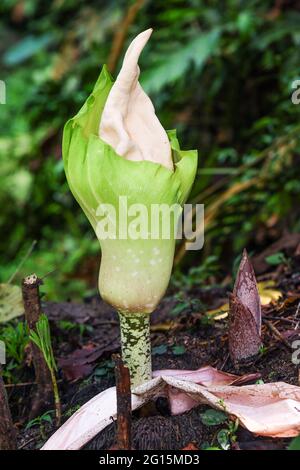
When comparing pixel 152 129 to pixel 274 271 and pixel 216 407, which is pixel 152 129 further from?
pixel 274 271

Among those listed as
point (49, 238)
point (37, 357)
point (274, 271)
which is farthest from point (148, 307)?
point (49, 238)

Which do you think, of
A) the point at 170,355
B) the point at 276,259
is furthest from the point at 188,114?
the point at 170,355

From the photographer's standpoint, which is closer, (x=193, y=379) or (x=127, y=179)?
(x=127, y=179)

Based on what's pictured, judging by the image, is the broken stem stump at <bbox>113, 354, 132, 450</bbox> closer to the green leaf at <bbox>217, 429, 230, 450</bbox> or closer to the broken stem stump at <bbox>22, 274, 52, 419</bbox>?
the green leaf at <bbox>217, 429, 230, 450</bbox>

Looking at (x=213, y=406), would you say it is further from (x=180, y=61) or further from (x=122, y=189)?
(x=180, y=61)

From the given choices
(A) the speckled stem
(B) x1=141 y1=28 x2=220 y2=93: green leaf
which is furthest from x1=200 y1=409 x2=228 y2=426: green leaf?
(B) x1=141 y1=28 x2=220 y2=93: green leaf

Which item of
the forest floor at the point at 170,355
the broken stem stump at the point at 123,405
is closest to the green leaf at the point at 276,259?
the forest floor at the point at 170,355
